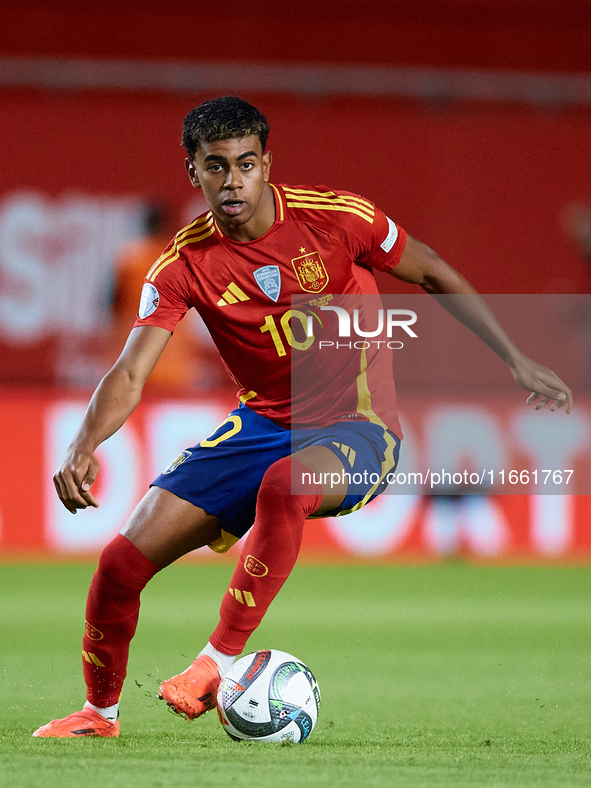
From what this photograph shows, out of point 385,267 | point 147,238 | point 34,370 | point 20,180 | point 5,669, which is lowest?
point 5,669

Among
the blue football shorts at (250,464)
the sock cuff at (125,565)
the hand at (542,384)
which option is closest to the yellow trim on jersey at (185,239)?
the blue football shorts at (250,464)

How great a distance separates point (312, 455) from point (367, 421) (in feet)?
1.22

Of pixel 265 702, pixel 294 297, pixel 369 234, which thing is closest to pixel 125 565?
pixel 265 702

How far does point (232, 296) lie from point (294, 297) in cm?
20

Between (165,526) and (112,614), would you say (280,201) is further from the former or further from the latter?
(112,614)

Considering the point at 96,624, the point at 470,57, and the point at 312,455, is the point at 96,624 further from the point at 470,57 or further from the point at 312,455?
the point at 470,57

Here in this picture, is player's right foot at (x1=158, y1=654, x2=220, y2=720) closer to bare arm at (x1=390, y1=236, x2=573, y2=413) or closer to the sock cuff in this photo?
the sock cuff

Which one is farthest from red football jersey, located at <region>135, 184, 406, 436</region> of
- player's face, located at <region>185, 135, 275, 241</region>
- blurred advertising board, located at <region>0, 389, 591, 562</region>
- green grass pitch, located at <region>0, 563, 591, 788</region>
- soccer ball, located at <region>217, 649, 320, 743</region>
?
blurred advertising board, located at <region>0, 389, 591, 562</region>

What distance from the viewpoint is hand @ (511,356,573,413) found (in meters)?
3.84

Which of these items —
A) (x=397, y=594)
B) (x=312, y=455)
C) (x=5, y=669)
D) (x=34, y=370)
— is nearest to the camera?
(x=312, y=455)

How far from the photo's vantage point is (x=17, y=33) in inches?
466

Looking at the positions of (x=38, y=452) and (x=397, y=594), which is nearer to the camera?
(x=397, y=594)

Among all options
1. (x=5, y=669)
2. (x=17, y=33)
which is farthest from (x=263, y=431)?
(x=17, y=33)

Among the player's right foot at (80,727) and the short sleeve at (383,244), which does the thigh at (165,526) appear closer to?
the player's right foot at (80,727)
